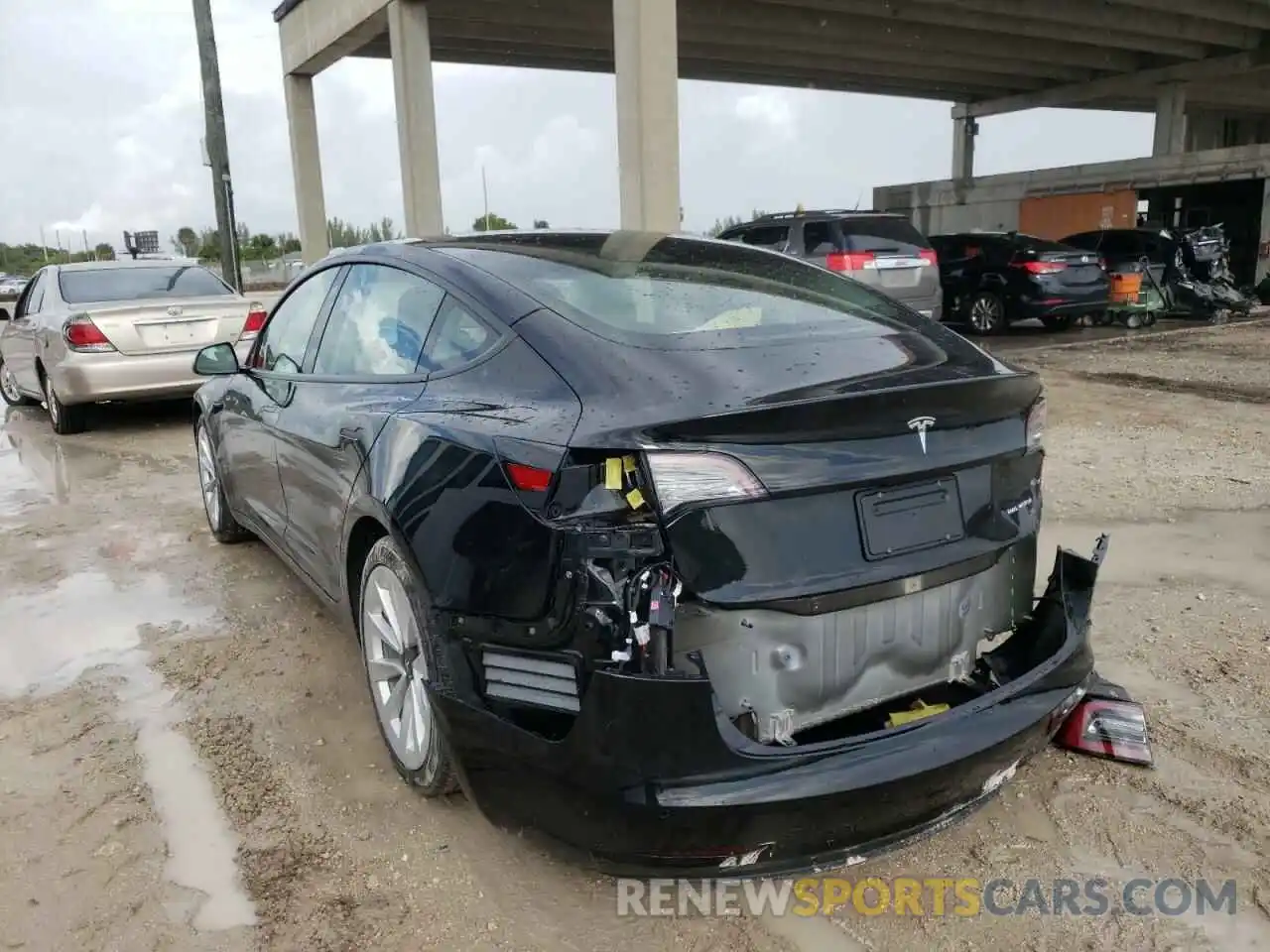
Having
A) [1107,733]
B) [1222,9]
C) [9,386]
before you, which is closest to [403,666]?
[1107,733]

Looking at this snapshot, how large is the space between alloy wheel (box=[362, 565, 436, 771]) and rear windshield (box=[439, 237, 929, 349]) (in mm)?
904

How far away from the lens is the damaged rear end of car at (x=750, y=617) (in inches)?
79.9

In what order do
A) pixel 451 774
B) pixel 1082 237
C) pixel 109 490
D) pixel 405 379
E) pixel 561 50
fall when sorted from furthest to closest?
pixel 561 50
pixel 1082 237
pixel 109 490
pixel 405 379
pixel 451 774

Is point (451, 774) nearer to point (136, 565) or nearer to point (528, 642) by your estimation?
point (528, 642)

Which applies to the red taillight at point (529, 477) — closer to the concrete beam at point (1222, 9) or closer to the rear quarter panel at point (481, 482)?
the rear quarter panel at point (481, 482)

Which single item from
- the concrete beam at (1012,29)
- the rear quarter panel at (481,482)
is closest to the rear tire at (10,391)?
the rear quarter panel at (481,482)

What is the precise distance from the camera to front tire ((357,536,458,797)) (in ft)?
8.27

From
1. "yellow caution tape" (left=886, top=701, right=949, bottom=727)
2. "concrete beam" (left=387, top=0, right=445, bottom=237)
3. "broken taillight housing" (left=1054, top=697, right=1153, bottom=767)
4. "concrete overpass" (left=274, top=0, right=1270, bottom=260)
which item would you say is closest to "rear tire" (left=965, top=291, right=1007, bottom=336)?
"concrete overpass" (left=274, top=0, right=1270, bottom=260)

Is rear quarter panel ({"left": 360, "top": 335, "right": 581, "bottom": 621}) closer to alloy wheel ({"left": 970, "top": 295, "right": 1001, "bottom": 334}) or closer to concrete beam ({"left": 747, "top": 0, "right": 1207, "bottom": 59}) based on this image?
alloy wheel ({"left": 970, "top": 295, "right": 1001, "bottom": 334})

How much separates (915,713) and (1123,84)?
29.1 meters

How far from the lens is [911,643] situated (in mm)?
2377

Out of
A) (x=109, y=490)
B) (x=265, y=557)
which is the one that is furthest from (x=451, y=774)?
(x=109, y=490)

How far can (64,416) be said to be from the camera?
8.65m

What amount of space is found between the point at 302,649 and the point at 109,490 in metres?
3.54
